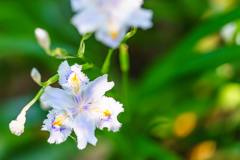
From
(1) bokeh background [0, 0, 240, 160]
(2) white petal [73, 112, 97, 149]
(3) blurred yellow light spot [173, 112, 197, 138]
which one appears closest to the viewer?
(2) white petal [73, 112, 97, 149]

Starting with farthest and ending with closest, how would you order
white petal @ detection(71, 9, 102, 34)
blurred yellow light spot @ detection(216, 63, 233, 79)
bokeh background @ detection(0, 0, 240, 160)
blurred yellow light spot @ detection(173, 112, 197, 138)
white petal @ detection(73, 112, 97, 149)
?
blurred yellow light spot @ detection(173, 112, 197, 138) < blurred yellow light spot @ detection(216, 63, 233, 79) < bokeh background @ detection(0, 0, 240, 160) < white petal @ detection(73, 112, 97, 149) < white petal @ detection(71, 9, 102, 34)

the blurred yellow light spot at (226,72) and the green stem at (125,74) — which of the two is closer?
the green stem at (125,74)

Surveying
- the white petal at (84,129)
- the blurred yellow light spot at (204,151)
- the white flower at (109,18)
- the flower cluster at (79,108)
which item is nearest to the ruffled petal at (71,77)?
the flower cluster at (79,108)

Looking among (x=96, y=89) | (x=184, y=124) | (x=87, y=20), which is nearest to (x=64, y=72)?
(x=96, y=89)

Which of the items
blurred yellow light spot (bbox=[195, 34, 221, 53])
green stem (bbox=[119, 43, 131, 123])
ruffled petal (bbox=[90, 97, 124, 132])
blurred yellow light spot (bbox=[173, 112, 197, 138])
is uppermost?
blurred yellow light spot (bbox=[195, 34, 221, 53])

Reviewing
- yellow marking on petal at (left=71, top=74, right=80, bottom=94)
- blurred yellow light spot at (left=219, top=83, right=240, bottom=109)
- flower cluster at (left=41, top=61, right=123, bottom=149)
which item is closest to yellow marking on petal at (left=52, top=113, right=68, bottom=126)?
flower cluster at (left=41, top=61, right=123, bottom=149)

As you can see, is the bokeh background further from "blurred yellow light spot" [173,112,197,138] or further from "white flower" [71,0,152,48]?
"white flower" [71,0,152,48]

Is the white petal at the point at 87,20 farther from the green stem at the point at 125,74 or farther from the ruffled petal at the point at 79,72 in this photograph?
the green stem at the point at 125,74

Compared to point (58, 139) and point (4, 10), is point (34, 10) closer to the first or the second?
point (4, 10)
